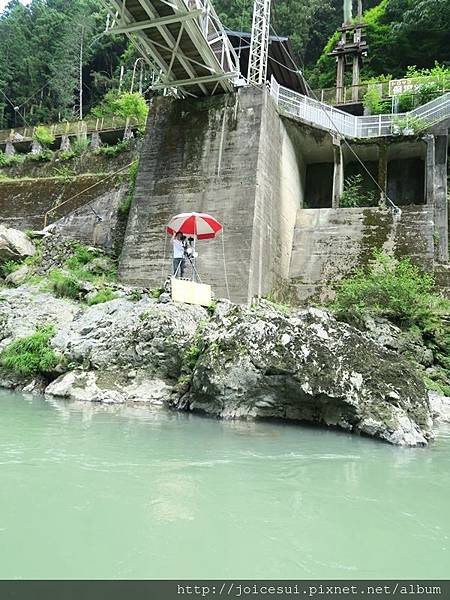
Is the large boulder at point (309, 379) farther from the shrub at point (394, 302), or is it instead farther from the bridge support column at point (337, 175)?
the bridge support column at point (337, 175)

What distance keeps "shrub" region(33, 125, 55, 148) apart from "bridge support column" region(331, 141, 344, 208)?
75.2ft

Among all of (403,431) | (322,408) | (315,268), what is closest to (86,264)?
(315,268)

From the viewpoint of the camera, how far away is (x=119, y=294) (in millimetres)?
12258

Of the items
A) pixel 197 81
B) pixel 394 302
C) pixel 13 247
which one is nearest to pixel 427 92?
pixel 197 81

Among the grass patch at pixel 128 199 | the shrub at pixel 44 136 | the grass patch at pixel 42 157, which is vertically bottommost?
the grass patch at pixel 128 199

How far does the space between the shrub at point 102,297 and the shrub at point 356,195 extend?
9.30 m

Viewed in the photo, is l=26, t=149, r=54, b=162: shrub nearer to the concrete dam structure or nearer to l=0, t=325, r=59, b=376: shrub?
the concrete dam structure

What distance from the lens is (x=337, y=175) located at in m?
17.8

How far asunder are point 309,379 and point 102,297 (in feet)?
21.9

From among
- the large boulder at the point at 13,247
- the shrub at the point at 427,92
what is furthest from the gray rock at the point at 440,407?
the shrub at the point at 427,92

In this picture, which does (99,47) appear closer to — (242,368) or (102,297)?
(102,297)

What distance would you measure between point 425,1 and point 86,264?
24354 mm

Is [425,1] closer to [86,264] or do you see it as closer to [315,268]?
[315,268]

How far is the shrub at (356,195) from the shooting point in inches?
697
